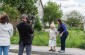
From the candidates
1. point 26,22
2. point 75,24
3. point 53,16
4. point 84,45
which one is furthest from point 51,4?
point 26,22

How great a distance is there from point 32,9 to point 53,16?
141 feet

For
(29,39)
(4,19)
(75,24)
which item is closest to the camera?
(4,19)

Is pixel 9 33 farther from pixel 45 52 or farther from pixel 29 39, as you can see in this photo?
pixel 45 52

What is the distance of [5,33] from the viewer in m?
9.64

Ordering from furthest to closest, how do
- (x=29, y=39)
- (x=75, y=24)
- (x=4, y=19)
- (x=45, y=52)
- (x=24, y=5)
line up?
(x=75, y=24), (x=24, y=5), (x=45, y=52), (x=29, y=39), (x=4, y=19)

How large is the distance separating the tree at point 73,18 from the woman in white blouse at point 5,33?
3567 inches

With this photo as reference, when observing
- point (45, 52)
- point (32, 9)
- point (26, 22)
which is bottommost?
point (45, 52)

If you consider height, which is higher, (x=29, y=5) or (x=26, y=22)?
(x=29, y=5)

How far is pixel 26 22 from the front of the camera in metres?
10.7

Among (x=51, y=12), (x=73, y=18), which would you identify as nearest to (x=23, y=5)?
(x=51, y=12)

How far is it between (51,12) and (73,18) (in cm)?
2702

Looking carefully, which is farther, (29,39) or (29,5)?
(29,5)

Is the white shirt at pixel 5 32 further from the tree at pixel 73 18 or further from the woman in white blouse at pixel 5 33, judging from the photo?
the tree at pixel 73 18

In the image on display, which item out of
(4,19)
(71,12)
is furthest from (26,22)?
(71,12)
